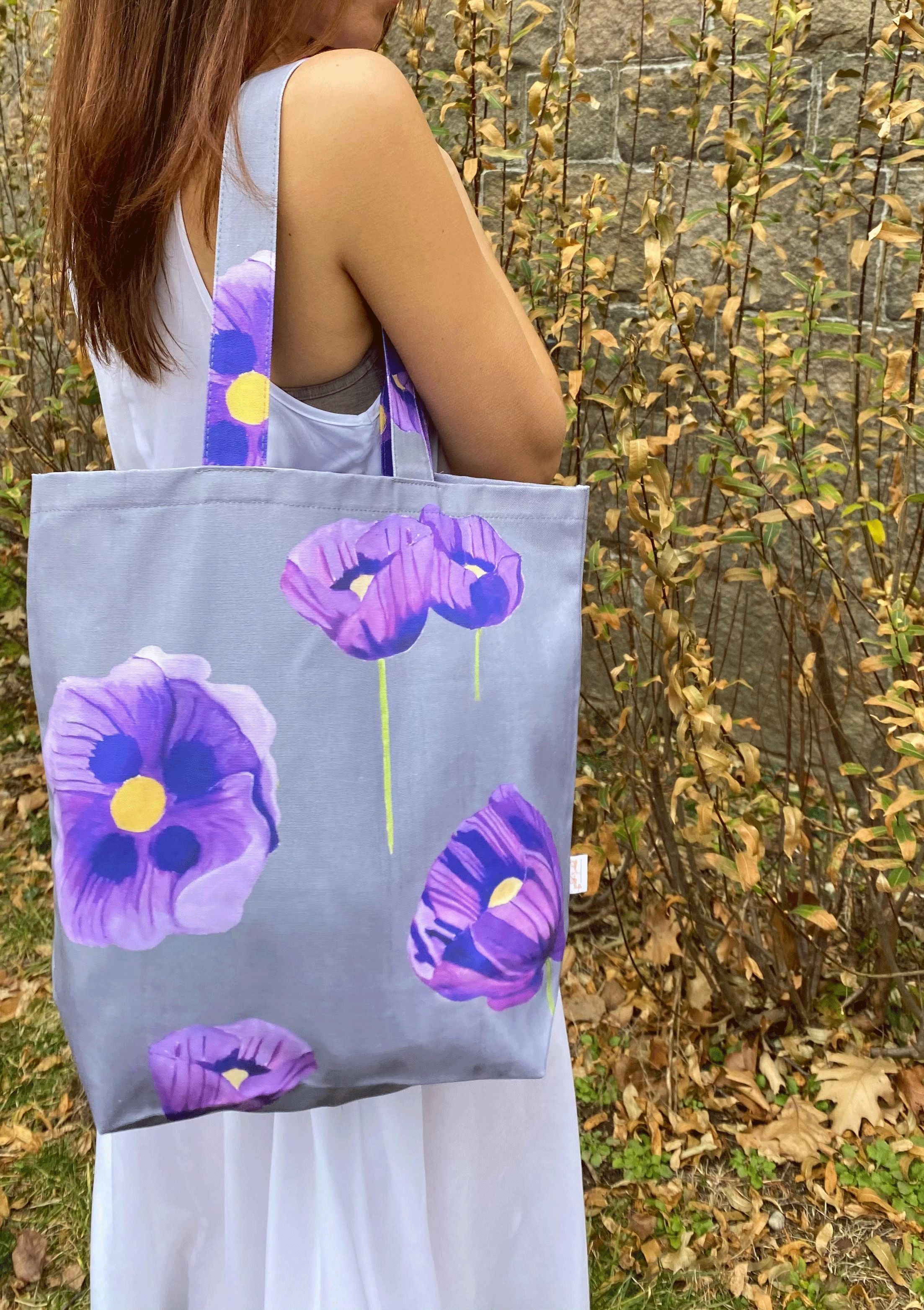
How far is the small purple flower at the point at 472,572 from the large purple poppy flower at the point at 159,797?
206 millimetres

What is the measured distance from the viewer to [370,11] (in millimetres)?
992

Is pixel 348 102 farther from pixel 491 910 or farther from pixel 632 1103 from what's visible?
pixel 632 1103

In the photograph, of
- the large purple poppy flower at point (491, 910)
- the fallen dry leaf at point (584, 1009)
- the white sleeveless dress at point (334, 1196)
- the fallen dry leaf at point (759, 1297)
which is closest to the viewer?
the large purple poppy flower at point (491, 910)

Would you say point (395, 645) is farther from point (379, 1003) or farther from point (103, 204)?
point (103, 204)

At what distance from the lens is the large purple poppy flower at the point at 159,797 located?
2.83 feet

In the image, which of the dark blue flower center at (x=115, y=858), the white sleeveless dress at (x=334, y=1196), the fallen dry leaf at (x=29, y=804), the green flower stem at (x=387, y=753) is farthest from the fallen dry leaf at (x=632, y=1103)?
the fallen dry leaf at (x=29, y=804)

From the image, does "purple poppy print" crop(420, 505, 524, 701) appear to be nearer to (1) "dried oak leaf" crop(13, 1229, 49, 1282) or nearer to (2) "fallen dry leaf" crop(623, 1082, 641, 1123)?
(2) "fallen dry leaf" crop(623, 1082, 641, 1123)

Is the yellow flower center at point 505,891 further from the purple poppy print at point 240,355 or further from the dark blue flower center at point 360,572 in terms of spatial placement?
the purple poppy print at point 240,355

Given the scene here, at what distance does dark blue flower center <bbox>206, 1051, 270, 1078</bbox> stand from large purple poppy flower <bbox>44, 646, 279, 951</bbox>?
0.13 metres

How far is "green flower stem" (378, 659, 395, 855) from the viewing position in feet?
2.94

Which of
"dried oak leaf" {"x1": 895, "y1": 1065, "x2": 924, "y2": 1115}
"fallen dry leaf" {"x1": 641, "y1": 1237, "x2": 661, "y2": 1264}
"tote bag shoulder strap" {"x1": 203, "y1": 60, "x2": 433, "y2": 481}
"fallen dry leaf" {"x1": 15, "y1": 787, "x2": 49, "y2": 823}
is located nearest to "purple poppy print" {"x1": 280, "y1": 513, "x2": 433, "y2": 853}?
"tote bag shoulder strap" {"x1": 203, "y1": 60, "x2": 433, "y2": 481}

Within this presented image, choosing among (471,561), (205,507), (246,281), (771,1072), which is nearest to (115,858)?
(205,507)

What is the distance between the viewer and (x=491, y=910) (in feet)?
3.13

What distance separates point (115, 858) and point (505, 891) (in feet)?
1.23
